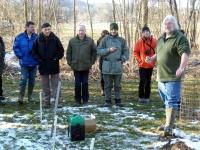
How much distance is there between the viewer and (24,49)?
8.98 metres

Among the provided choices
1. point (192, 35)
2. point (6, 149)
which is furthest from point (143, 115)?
point (192, 35)

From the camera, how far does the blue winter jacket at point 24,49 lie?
895 centimetres

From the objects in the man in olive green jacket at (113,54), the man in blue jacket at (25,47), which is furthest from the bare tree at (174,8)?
the man in blue jacket at (25,47)

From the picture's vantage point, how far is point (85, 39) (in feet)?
29.3

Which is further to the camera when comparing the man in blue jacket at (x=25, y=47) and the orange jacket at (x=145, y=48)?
the orange jacket at (x=145, y=48)

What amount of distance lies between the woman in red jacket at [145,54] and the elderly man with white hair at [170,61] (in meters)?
2.72

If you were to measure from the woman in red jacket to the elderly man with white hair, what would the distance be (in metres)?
2.72

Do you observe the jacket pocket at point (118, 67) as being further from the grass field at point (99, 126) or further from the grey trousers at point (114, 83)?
the grass field at point (99, 126)

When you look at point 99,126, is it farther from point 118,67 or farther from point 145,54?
point 145,54

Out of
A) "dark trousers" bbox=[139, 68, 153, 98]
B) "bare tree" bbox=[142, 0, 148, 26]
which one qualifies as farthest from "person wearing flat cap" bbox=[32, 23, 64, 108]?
"bare tree" bbox=[142, 0, 148, 26]

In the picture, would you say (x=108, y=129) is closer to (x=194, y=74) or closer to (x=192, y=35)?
(x=194, y=74)

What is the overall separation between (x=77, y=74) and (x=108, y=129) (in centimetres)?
214

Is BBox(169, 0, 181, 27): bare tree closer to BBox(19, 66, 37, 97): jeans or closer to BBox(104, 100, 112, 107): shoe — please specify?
BBox(104, 100, 112, 107): shoe

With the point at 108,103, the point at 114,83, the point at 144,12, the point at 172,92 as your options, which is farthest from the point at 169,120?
the point at 144,12
